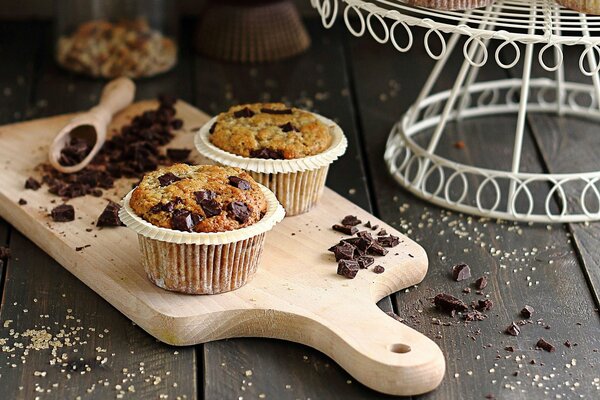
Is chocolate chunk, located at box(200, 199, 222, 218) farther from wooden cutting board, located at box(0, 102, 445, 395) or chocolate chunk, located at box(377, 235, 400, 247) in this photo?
chocolate chunk, located at box(377, 235, 400, 247)

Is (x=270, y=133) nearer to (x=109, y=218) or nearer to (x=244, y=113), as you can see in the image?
(x=244, y=113)

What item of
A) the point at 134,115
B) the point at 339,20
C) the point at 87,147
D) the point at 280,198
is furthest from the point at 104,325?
the point at 339,20

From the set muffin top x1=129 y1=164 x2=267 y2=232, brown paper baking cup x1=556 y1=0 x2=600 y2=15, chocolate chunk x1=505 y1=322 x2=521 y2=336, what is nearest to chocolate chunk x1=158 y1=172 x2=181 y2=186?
muffin top x1=129 y1=164 x2=267 y2=232

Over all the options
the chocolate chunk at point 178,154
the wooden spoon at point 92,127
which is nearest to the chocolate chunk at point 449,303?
the chocolate chunk at point 178,154

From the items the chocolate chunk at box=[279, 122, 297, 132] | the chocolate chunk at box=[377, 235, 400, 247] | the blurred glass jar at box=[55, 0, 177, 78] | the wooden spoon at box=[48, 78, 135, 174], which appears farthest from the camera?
the blurred glass jar at box=[55, 0, 177, 78]

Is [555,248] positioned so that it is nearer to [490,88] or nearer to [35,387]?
[490,88]
